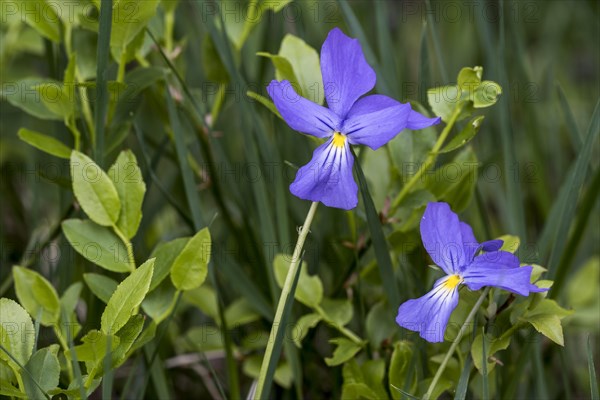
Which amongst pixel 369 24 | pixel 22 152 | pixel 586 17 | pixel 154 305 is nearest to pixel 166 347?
pixel 154 305

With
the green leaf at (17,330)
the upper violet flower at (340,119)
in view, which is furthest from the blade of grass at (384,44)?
the green leaf at (17,330)

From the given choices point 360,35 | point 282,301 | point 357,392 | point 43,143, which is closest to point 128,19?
point 43,143

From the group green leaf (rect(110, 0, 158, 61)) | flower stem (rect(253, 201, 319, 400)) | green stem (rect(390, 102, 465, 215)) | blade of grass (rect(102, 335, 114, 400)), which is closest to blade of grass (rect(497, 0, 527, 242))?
green stem (rect(390, 102, 465, 215))

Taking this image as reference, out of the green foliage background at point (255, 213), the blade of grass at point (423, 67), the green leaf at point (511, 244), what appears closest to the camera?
the green leaf at point (511, 244)

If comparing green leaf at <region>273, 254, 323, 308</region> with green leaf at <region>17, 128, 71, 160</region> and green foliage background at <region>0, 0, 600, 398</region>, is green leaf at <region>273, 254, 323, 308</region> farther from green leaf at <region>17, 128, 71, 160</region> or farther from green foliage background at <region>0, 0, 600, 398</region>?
green leaf at <region>17, 128, 71, 160</region>

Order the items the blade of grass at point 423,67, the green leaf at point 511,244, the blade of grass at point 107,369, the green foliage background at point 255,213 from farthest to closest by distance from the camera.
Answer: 1. the blade of grass at point 423,67
2. the green foliage background at point 255,213
3. the green leaf at point 511,244
4. the blade of grass at point 107,369

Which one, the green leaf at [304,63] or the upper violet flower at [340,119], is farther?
the green leaf at [304,63]

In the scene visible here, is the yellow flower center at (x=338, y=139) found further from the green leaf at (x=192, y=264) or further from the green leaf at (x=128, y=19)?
Result: the green leaf at (x=128, y=19)
